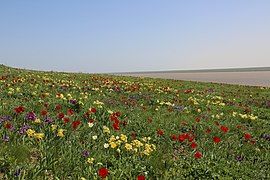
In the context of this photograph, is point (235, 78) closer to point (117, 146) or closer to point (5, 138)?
point (117, 146)

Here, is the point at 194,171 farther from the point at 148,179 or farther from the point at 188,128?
the point at 188,128

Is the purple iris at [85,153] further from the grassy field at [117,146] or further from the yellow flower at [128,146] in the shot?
the yellow flower at [128,146]

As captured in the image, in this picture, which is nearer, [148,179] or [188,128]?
[148,179]

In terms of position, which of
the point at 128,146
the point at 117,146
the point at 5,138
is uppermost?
the point at 5,138

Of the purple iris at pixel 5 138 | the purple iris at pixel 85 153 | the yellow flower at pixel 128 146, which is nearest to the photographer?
the purple iris at pixel 5 138

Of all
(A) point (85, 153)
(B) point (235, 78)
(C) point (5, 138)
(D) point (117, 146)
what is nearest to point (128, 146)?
(D) point (117, 146)

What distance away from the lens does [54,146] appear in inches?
371

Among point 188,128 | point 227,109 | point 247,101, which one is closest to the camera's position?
point 188,128

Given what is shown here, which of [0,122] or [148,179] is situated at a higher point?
[0,122]

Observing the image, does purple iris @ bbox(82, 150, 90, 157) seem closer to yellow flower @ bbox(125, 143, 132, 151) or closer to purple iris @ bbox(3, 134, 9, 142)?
yellow flower @ bbox(125, 143, 132, 151)

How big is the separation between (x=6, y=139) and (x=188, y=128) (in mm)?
6766

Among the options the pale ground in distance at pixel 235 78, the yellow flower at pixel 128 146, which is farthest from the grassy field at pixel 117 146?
the pale ground in distance at pixel 235 78

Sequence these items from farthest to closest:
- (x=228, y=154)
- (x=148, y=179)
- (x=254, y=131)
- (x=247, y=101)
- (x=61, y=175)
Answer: (x=247, y=101) < (x=254, y=131) < (x=228, y=154) < (x=148, y=179) < (x=61, y=175)

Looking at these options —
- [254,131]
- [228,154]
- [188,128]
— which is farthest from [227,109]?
[228,154]
